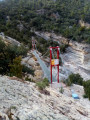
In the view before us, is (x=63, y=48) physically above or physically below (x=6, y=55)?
below

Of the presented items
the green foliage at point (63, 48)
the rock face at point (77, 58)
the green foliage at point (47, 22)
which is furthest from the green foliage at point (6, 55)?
the green foliage at point (63, 48)

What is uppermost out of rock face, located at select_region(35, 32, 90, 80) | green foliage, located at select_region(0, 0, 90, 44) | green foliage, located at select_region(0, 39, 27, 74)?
green foliage, located at select_region(0, 0, 90, 44)

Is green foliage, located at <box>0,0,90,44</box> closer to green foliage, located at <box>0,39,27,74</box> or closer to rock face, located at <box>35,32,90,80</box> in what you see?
rock face, located at <box>35,32,90,80</box>

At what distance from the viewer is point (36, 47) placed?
57.9ft

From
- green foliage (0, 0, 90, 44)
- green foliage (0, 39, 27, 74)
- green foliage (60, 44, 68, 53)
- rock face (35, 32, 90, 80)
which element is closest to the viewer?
green foliage (0, 39, 27, 74)

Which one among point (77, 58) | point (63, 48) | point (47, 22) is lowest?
point (77, 58)

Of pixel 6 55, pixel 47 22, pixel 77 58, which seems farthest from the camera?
pixel 47 22

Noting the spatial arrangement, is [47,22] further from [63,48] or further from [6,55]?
[6,55]

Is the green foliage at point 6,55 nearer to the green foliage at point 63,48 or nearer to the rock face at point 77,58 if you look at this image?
the rock face at point 77,58

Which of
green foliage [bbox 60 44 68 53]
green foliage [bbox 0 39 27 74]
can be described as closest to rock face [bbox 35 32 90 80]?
green foliage [bbox 60 44 68 53]

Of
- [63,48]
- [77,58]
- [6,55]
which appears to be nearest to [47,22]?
[63,48]

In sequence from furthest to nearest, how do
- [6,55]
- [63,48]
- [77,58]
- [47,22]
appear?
[47,22] < [63,48] < [77,58] < [6,55]

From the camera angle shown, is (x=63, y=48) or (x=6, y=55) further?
(x=63, y=48)

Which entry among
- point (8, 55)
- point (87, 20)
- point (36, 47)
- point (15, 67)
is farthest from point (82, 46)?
point (15, 67)
